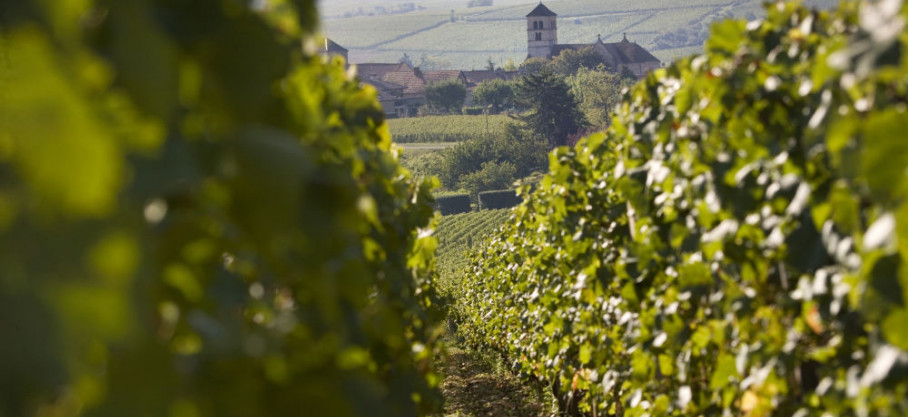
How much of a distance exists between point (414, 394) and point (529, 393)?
314 inches

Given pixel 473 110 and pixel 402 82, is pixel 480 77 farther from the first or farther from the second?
pixel 473 110

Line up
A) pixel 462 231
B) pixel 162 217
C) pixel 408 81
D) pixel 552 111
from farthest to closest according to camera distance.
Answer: pixel 408 81, pixel 552 111, pixel 462 231, pixel 162 217

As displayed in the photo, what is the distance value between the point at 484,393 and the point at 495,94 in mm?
97876

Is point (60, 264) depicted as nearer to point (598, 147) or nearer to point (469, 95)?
point (598, 147)

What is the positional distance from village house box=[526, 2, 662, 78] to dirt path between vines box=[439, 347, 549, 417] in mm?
96488

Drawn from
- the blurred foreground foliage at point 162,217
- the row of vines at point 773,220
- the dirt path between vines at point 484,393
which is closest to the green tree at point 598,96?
the dirt path between vines at point 484,393

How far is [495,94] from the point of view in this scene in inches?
4230

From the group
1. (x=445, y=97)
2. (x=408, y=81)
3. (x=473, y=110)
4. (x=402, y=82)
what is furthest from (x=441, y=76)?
(x=473, y=110)

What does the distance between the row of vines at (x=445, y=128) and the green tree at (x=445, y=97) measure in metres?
14.3

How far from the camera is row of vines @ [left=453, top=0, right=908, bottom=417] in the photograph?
1611 mm

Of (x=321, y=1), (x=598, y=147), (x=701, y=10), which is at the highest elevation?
(x=701, y=10)

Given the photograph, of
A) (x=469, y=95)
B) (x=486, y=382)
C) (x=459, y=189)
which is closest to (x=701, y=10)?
(x=469, y=95)

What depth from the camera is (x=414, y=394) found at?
114 inches

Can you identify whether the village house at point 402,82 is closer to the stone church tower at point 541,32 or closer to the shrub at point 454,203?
the stone church tower at point 541,32
